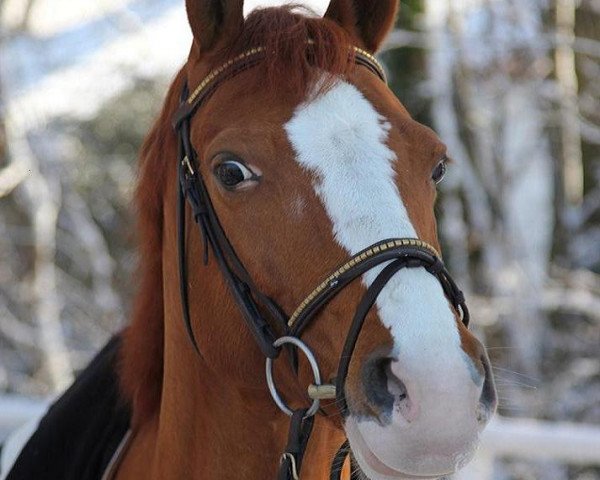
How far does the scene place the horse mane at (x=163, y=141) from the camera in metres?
2.25

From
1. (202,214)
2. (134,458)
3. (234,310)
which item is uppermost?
(202,214)

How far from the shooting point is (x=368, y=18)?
8.47ft

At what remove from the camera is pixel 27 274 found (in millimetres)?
9867

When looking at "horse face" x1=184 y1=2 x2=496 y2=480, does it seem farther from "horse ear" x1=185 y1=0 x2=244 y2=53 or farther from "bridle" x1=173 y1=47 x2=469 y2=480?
"horse ear" x1=185 y1=0 x2=244 y2=53

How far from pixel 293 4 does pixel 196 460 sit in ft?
3.92

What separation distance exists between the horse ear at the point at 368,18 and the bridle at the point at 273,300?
0.14 meters

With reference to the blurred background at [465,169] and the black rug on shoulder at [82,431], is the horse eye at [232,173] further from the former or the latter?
the blurred background at [465,169]

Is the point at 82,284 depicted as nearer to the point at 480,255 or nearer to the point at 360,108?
the point at 480,255

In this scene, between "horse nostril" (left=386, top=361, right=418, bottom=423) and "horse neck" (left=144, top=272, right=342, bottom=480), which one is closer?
"horse nostril" (left=386, top=361, right=418, bottom=423)

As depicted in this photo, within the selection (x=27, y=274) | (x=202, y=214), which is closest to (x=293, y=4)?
(x=202, y=214)

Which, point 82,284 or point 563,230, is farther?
point 82,284

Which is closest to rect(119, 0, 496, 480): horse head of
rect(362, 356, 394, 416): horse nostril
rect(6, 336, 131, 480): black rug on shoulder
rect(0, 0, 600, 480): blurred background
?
rect(362, 356, 394, 416): horse nostril

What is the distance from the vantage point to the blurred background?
7535 mm

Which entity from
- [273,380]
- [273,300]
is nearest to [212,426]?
[273,380]
